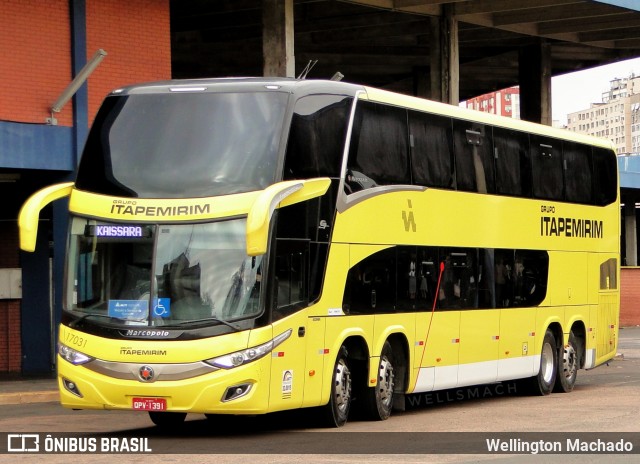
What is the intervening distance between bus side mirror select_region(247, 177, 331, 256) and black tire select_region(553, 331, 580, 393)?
881 cm

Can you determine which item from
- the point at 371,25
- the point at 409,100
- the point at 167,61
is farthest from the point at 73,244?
the point at 371,25

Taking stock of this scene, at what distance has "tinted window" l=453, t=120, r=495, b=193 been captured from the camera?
18.9 metres

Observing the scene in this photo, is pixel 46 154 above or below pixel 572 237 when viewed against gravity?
above

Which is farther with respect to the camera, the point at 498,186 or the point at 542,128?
the point at 542,128

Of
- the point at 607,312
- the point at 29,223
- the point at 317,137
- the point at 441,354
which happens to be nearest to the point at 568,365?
the point at 607,312

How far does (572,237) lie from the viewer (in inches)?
889

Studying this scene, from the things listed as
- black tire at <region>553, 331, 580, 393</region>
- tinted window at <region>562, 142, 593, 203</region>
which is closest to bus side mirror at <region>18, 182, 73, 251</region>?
tinted window at <region>562, 142, 593, 203</region>

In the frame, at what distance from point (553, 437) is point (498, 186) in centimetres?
653

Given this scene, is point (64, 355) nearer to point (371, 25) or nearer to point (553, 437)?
point (553, 437)

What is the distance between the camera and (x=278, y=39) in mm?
29844

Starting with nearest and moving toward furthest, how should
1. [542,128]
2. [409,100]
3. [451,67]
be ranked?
[409,100] → [542,128] → [451,67]

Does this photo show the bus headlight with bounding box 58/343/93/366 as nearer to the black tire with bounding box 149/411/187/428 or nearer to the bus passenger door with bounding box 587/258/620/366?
the black tire with bounding box 149/411/187/428

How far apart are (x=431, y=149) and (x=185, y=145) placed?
471cm

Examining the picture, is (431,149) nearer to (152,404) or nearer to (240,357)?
(240,357)
